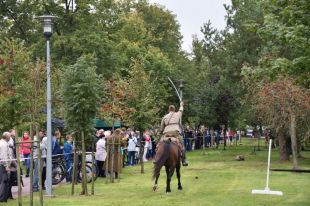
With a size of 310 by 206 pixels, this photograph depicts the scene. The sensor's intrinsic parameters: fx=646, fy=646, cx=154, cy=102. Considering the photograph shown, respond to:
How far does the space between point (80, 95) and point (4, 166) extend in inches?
122

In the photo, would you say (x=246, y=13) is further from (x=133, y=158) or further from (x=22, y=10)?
(x=22, y=10)

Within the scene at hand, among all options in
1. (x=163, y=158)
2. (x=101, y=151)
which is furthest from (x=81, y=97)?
(x=101, y=151)

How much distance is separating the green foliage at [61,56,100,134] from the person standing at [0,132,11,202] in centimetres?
218

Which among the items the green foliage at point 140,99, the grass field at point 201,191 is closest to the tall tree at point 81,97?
the grass field at point 201,191

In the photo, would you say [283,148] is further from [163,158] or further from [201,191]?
[163,158]

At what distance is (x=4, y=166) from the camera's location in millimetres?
17969

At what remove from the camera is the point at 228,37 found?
149ft

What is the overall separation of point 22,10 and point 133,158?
19574 millimetres

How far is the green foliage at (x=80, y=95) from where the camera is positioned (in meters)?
19.3

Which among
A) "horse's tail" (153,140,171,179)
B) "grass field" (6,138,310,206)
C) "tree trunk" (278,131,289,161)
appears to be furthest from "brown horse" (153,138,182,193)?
"tree trunk" (278,131,289,161)

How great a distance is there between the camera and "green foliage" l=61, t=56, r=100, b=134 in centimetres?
1933

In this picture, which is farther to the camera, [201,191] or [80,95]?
[201,191]

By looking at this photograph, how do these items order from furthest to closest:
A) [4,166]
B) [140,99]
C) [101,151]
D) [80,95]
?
[140,99] < [101,151] < [80,95] < [4,166]

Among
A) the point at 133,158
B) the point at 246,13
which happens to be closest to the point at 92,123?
the point at 133,158
